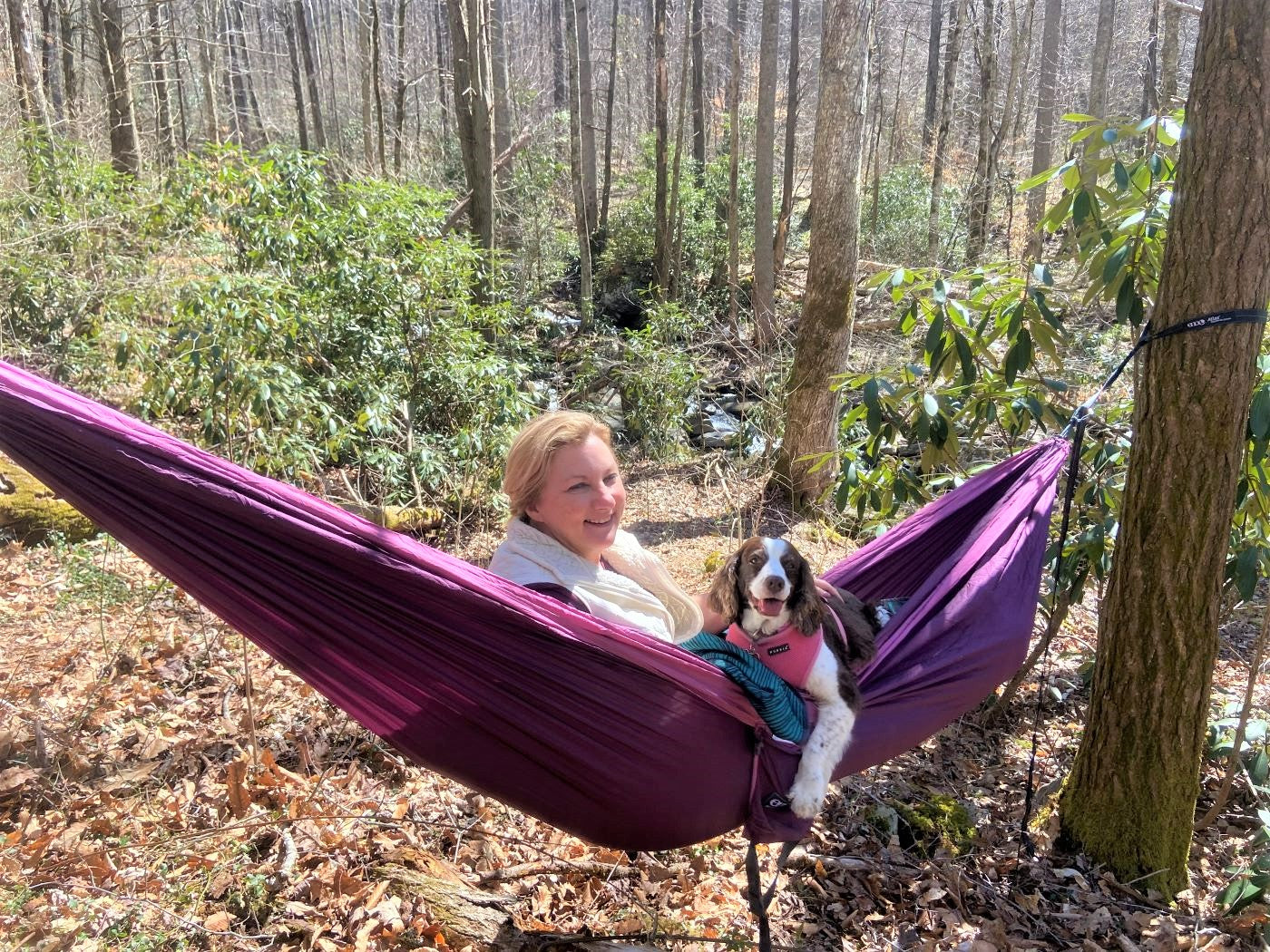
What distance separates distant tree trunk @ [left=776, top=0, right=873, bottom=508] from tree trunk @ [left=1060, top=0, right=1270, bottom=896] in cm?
300

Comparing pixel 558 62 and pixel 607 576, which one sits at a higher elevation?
pixel 558 62

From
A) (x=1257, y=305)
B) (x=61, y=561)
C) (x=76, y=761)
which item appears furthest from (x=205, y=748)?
(x=1257, y=305)

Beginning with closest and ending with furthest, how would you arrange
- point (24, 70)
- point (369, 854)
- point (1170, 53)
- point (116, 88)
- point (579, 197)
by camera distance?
point (369, 854) → point (24, 70) → point (116, 88) → point (1170, 53) → point (579, 197)

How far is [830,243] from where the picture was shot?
5.41 m

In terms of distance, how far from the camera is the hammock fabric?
148 centimetres

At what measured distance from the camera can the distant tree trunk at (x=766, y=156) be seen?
29.5 ft

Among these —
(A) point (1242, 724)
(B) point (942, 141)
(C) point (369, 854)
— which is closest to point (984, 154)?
(B) point (942, 141)

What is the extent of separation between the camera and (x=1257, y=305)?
1861mm

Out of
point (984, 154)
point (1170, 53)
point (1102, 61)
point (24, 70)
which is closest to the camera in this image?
point (24, 70)

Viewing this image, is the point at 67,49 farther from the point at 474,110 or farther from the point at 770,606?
the point at 770,606

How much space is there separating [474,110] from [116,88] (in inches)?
197

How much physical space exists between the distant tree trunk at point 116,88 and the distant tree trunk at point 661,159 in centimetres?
556

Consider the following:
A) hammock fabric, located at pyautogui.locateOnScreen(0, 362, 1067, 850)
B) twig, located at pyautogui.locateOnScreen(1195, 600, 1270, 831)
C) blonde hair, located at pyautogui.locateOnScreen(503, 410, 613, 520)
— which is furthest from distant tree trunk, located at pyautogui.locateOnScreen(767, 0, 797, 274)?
hammock fabric, located at pyautogui.locateOnScreen(0, 362, 1067, 850)

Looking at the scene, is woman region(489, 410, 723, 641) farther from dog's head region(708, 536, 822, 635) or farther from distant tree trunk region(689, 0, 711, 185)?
distant tree trunk region(689, 0, 711, 185)
